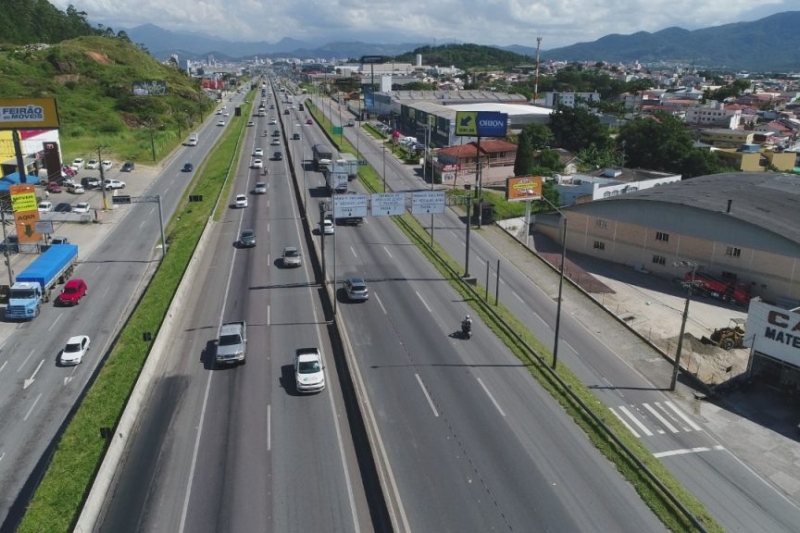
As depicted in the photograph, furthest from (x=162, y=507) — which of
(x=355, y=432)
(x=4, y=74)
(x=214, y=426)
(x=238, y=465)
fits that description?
(x=4, y=74)

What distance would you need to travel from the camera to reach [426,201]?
50750 mm

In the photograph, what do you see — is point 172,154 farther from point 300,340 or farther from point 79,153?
point 300,340

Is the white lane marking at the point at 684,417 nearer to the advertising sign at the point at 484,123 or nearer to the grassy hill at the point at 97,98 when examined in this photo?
the advertising sign at the point at 484,123

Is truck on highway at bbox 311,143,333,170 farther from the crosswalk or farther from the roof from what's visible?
the crosswalk

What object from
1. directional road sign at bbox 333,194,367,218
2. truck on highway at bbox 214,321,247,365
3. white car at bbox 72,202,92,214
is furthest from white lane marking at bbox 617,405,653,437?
white car at bbox 72,202,92,214

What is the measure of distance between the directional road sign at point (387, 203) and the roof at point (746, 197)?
2659 centimetres

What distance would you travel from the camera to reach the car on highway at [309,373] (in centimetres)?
3028

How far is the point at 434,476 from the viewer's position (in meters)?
24.1

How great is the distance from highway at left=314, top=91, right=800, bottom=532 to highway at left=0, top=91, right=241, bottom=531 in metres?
24.4

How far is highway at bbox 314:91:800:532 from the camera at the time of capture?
24969 mm

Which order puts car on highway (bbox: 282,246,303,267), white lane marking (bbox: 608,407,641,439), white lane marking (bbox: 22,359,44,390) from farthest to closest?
car on highway (bbox: 282,246,303,267) < white lane marking (bbox: 22,359,44,390) < white lane marking (bbox: 608,407,641,439)

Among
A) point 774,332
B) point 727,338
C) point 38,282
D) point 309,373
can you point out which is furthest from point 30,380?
point 727,338

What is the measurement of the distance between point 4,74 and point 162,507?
516 ft


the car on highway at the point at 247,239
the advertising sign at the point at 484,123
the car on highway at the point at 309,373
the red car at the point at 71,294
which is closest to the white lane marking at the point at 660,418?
the car on highway at the point at 309,373
